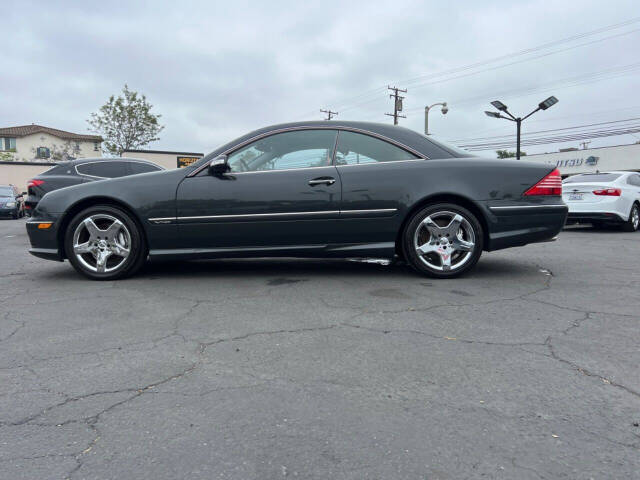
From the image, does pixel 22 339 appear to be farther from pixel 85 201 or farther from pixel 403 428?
pixel 403 428

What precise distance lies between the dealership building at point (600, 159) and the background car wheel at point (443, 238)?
36609mm

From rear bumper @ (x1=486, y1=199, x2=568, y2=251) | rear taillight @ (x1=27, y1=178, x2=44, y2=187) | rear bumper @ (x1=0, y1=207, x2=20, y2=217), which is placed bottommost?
rear bumper @ (x1=0, y1=207, x2=20, y2=217)

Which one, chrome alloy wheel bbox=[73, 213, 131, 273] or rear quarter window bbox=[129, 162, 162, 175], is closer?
chrome alloy wheel bbox=[73, 213, 131, 273]

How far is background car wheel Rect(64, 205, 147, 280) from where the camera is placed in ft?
15.2

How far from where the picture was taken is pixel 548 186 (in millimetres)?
4672

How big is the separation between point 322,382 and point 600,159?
45776 millimetres

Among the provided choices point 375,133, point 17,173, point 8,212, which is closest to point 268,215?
point 375,133

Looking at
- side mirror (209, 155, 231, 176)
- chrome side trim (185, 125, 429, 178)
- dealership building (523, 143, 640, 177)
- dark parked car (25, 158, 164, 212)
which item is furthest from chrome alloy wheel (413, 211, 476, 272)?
dealership building (523, 143, 640, 177)

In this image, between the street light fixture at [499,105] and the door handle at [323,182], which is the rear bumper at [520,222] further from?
the street light fixture at [499,105]

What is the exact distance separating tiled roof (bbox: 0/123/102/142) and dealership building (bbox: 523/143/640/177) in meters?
49.5

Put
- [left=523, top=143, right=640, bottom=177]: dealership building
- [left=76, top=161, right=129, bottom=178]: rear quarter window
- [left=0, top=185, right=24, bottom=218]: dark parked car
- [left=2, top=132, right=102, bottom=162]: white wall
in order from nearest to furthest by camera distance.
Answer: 1. [left=76, top=161, right=129, bottom=178]: rear quarter window
2. [left=0, top=185, right=24, bottom=218]: dark parked car
3. [left=523, top=143, right=640, bottom=177]: dealership building
4. [left=2, top=132, right=102, bottom=162]: white wall

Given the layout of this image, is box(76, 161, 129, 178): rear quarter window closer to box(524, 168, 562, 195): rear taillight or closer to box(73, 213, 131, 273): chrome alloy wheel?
box(73, 213, 131, 273): chrome alloy wheel

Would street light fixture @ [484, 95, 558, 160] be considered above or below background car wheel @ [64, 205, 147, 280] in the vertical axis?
above

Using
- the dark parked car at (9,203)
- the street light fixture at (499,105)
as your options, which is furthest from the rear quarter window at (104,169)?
the street light fixture at (499,105)
